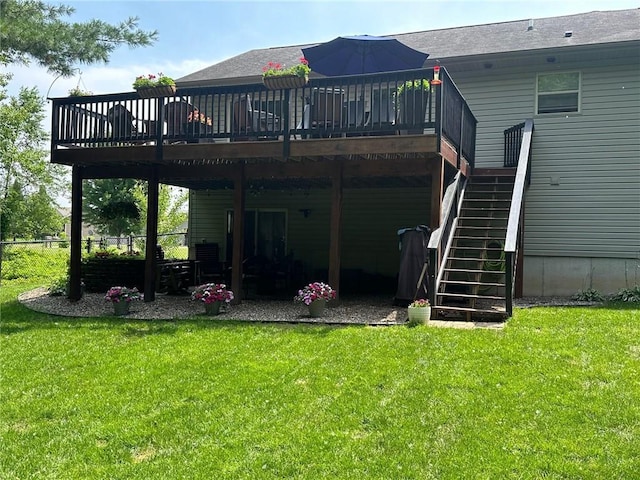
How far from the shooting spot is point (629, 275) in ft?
32.1

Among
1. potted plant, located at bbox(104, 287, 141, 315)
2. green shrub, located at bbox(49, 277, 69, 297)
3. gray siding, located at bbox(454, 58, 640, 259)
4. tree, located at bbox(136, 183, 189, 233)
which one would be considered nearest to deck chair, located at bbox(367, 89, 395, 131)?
gray siding, located at bbox(454, 58, 640, 259)

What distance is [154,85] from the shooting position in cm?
802

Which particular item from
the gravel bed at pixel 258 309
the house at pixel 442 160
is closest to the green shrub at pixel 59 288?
the gravel bed at pixel 258 309

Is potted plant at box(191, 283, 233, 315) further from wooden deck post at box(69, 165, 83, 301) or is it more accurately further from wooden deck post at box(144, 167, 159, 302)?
wooden deck post at box(69, 165, 83, 301)

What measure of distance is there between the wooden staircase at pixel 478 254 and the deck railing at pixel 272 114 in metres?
1.01

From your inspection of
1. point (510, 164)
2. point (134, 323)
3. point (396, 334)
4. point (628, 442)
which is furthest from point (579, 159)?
point (134, 323)

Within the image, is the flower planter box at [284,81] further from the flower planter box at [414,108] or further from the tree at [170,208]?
the tree at [170,208]

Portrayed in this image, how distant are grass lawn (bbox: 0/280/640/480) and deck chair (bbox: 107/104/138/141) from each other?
11.6 ft

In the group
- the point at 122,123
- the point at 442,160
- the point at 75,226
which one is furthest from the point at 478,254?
the point at 75,226

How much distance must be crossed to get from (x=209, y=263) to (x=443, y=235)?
6.28 metres

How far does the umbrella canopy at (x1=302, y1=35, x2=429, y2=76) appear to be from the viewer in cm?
848

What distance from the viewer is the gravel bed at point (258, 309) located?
24.1ft

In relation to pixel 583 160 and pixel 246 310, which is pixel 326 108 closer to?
pixel 246 310

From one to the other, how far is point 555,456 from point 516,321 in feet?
12.1
